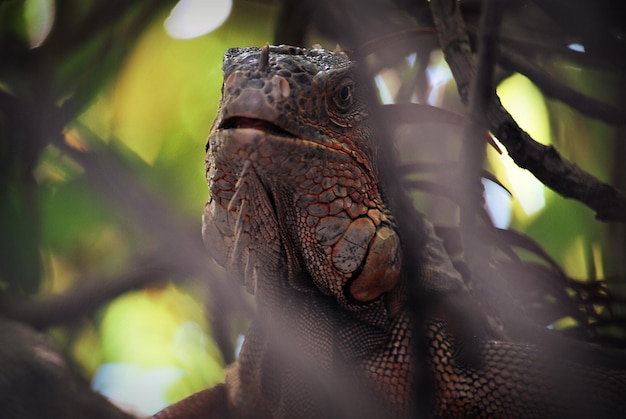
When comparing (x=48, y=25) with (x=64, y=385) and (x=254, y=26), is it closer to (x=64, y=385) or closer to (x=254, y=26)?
(x=254, y=26)

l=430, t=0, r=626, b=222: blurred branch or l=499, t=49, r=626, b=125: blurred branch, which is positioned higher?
l=499, t=49, r=626, b=125: blurred branch

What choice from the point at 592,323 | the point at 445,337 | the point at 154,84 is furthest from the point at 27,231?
the point at 592,323

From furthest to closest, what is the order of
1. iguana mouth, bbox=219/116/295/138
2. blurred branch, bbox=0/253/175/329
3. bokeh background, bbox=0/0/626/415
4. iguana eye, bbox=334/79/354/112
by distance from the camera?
blurred branch, bbox=0/253/175/329 < bokeh background, bbox=0/0/626/415 < iguana eye, bbox=334/79/354/112 < iguana mouth, bbox=219/116/295/138

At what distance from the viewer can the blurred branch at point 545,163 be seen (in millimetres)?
1089

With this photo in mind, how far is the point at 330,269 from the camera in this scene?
1.08m

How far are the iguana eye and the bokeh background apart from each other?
216 millimetres

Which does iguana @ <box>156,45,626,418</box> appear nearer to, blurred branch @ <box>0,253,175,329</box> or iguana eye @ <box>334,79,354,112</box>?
iguana eye @ <box>334,79,354,112</box>

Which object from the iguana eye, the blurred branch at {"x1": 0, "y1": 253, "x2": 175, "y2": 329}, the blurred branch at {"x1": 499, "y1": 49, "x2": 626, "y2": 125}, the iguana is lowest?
the blurred branch at {"x1": 0, "y1": 253, "x2": 175, "y2": 329}

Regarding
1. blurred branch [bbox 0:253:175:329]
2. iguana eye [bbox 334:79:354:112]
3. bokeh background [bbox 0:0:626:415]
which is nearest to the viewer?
iguana eye [bbox 334:79:354:112]

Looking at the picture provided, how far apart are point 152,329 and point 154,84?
0.93 metres

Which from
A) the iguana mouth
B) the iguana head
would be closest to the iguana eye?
the iguana head

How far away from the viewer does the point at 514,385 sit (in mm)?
1199

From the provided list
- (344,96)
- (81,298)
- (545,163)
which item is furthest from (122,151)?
(545,163)

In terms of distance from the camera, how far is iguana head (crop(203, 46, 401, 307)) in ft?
3.12
